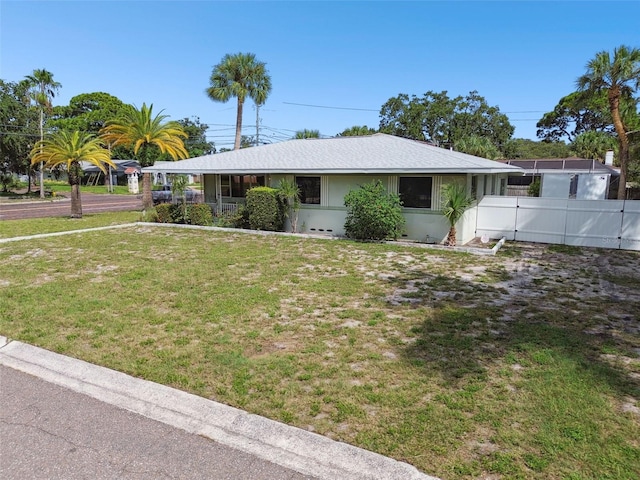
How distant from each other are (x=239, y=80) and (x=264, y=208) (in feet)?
61.3

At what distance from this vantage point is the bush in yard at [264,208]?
50.2ft

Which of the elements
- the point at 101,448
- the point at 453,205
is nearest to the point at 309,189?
the point at 453,205

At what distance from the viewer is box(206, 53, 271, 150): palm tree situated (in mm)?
29891

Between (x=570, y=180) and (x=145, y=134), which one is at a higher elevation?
(x=145, y=134)

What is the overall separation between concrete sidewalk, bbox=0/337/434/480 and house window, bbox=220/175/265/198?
44.5 ft

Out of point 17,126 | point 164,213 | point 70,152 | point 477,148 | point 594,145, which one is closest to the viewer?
point 164,213

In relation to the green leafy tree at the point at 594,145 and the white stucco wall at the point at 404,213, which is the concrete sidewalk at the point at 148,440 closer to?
the white stucco wall at the point at 404,213

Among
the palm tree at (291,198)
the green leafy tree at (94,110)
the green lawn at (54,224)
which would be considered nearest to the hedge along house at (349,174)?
the palm tree at (291,198)

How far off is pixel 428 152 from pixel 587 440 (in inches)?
498

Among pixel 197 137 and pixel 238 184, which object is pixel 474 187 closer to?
pixel 238 184

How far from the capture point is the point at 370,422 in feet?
11.9

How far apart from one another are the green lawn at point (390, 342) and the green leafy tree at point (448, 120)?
1694 inches

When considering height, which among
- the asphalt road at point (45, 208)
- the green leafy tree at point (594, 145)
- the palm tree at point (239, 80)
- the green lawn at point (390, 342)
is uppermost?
the palm tree at point (239, 80)

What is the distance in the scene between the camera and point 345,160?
15359mm
